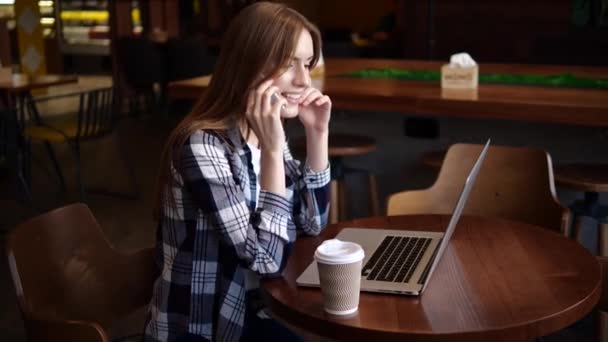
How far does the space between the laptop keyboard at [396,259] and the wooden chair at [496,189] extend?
2.20ft

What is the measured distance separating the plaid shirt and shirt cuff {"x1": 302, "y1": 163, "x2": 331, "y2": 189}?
0.46 feet

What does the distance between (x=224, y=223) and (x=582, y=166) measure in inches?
75.7

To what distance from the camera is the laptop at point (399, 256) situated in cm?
148

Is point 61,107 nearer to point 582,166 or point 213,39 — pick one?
point 213,39

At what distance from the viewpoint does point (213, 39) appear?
10336 millimetres

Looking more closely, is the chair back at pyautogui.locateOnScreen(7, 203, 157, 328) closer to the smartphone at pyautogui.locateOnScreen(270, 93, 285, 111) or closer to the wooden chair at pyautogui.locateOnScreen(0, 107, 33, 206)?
the smartphone at pyautogui.locateOnScreen(270, 93, 285, 111)

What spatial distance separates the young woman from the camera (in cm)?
158

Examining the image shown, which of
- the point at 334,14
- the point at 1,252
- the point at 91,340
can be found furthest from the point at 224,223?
the point at 334,14

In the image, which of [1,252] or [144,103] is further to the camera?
[144,103]

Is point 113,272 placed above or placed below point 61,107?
above

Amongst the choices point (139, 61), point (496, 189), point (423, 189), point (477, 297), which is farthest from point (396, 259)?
Answer: point (139, 61)

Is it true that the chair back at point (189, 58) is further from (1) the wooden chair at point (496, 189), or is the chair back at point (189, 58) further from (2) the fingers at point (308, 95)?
(2) the fingers at point (308, 95)

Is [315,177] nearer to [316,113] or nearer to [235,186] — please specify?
[316,113]

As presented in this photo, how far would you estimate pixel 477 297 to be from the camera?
1.43m
